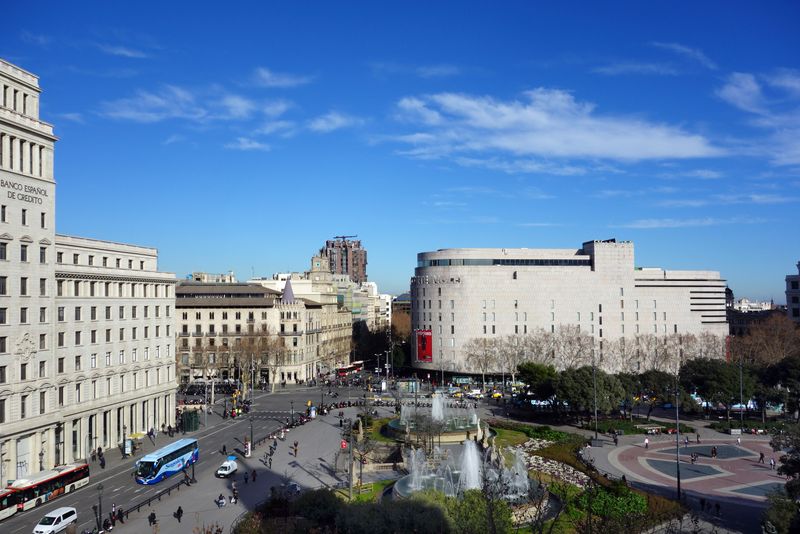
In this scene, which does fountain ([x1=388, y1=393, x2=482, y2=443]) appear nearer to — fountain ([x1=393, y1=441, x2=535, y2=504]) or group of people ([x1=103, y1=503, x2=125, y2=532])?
fountain ([x1=393, y1=441, x2=535, y2=504])

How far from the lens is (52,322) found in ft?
175

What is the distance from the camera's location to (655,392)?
77.1 m

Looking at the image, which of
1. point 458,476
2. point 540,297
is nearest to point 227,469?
point 458,476

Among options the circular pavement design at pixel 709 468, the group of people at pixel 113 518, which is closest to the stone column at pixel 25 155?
the group of people at pixel 113 518

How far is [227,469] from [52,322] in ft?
59.5

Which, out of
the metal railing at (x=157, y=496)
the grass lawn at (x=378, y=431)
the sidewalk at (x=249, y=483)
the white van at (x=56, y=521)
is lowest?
the sidewalk at (x=249, y=483)

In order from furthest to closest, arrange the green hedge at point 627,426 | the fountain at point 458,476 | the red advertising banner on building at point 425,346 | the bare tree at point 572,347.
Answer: the red advertising banner on building at point 425,346
the bare tree at point 572,347
the green hedge at point 627,426
the fountain at point 458,476

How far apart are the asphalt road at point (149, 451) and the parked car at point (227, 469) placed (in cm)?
100

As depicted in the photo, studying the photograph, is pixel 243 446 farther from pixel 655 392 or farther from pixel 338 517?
pixel 655 392

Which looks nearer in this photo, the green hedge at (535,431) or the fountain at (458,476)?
the fountain at (458,476)

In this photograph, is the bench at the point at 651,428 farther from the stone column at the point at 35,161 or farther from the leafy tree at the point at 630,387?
the stone column at the point at 35,161

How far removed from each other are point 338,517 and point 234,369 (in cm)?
8510

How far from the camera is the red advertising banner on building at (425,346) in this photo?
121188 mm

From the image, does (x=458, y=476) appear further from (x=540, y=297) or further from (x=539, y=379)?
(x=540, y=297)
